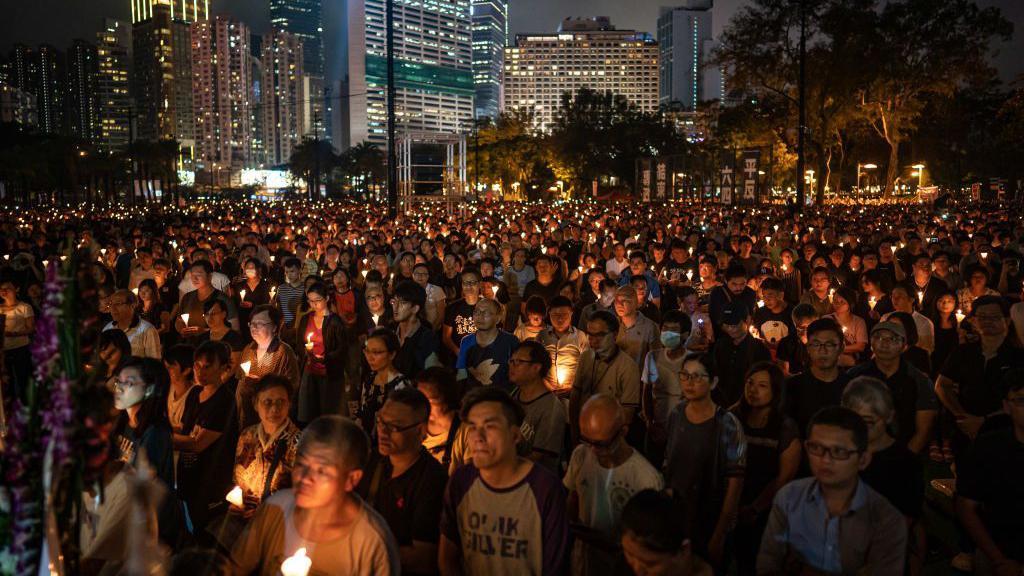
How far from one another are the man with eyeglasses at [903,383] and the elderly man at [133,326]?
5245 mm

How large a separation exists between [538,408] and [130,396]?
2166 millimetres

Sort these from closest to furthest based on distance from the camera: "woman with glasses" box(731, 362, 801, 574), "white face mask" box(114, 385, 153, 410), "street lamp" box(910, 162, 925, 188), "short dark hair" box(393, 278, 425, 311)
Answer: "white face mask" box(114, 385, 153, 410), "woman with glasses" box(731, 362, 801, 574), "short dark hair" box(393, 278, 425, 311), "street lamp" box(910, 162, 925, 188)

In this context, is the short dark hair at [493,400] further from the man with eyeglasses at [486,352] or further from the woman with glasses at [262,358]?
the woman with glasses at [262,358]

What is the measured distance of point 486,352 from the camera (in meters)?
6.33

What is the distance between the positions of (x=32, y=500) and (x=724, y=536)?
3.40 meters

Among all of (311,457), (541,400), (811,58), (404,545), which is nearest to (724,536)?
(541,400)

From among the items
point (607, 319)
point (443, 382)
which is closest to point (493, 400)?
point (443, 382)

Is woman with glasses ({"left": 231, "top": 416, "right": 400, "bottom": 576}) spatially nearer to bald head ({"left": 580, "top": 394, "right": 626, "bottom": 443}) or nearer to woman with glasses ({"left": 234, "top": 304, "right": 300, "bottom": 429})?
bald head ({"left": 580, "top": 394, "right": 626, "bottom": 443})

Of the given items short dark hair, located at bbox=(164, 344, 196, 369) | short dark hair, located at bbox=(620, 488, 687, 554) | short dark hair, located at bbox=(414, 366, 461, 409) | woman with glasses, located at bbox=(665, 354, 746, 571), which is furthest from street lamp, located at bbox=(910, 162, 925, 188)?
short dark hair, located at bbox=(620, 488, 687, 554)

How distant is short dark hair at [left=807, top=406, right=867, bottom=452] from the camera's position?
3.34 metres

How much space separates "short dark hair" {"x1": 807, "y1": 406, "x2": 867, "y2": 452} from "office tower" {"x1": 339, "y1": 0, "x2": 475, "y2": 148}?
147 meters

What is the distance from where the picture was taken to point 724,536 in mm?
4324

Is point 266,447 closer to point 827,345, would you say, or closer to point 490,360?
point 490,360

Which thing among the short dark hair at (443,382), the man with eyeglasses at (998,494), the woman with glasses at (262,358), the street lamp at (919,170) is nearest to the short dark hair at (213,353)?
the woman with glasses at (262,358)
